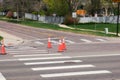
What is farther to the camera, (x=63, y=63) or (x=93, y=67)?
(x=63, y=63)

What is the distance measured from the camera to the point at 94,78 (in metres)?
12.8

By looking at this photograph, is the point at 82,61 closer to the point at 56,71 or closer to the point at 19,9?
the point at 56,71


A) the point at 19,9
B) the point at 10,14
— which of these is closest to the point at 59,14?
the point at 19,9

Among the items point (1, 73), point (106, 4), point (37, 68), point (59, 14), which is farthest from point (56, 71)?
point (106, 4)

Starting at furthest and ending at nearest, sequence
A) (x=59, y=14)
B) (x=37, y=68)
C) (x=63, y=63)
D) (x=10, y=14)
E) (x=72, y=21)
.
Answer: (x=10, y=14) < (x=59, y=14) < (x=72, y=21) < (x=63, y=63) < (x=37, y=68)

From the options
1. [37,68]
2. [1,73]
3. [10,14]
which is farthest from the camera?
[10,14]

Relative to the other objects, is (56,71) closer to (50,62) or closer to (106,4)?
(50,62)

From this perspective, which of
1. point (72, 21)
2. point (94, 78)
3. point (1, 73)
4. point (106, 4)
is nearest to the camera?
point (94, 78)

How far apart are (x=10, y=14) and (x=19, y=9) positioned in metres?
20.8

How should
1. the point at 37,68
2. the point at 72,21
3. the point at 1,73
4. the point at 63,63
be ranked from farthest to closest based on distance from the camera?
the point at 72,21 → the point at 63,63 → the point at 37,68 → the point at 1,73

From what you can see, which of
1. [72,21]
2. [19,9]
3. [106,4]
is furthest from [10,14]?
[72,21]

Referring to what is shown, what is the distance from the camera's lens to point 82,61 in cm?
1714

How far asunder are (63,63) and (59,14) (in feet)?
224

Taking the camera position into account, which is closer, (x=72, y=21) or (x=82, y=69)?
(x=82, y=69)
